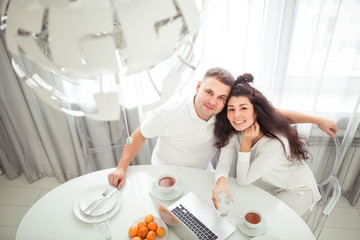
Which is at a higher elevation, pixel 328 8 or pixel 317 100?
pixel 328 8

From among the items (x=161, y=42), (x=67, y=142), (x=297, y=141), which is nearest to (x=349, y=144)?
(x=297, y=141)

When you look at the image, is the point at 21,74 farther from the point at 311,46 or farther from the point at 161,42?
the point at 311,46

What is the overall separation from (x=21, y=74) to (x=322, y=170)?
2.12 m

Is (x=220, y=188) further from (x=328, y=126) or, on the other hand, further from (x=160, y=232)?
(x=328, y=126)

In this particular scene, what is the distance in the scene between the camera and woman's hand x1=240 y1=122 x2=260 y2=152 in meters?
1.36

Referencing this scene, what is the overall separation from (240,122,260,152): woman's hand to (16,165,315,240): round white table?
190 millimetres

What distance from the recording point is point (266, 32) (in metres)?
1.57

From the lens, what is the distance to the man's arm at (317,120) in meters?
1.47

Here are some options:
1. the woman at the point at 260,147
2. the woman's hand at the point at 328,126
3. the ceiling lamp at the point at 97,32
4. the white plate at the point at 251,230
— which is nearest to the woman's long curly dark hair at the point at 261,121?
the woman at the point at 260,147

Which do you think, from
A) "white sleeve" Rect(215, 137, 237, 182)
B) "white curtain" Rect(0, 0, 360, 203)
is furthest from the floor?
"white sleeve" Rect(215, 137, 237, 182)

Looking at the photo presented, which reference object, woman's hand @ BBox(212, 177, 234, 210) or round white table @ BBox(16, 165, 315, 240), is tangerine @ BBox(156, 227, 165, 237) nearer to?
round white table @ BBox(16, 165, 315, 240)

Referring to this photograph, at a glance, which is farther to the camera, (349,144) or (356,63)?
(349,144)

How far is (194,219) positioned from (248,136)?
506mm

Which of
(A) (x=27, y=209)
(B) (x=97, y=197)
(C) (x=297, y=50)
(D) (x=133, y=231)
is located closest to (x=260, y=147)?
(C) (x=297, y=50)
